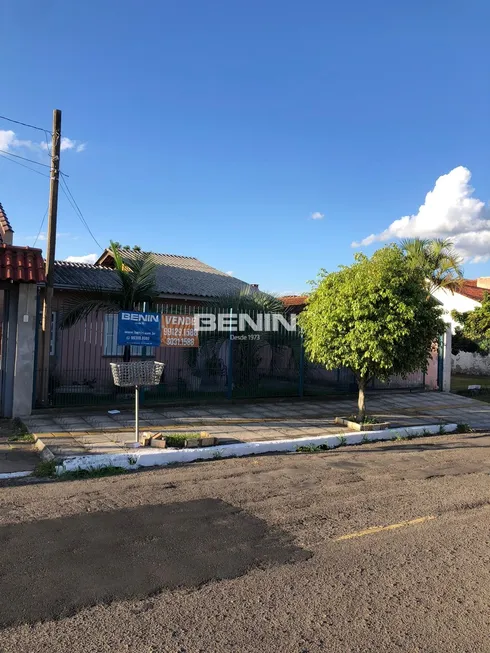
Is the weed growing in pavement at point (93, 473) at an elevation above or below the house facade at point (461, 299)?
below

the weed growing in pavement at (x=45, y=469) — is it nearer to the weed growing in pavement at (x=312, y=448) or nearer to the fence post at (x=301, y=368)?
the weed growing in pavement at (x=312, y=448)

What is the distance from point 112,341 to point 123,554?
9274 mm

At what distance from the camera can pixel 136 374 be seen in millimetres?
8438

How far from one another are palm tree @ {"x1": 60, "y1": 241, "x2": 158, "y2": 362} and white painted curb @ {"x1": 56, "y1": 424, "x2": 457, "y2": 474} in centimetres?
503

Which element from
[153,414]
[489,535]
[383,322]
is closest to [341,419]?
[383,322]

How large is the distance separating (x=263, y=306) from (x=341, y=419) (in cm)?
406

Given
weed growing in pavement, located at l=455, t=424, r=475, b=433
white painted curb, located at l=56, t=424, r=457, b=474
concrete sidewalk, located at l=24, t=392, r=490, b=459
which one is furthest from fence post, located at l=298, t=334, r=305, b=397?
weed growing in pavement, located at l=455, t=424, r=475, b=433

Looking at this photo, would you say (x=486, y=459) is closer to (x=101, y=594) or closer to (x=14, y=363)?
(x=101, y=594)

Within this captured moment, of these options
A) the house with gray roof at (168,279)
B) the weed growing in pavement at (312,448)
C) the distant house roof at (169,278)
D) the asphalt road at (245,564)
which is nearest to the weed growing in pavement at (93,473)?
the asphalt road at (245,564)

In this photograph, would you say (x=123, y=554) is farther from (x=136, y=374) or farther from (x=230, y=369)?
(x=230, y=369)

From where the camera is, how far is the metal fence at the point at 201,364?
12.2 metres

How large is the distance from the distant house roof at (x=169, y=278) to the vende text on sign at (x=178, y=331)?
2.57 metres

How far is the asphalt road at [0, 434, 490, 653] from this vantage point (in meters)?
3.23

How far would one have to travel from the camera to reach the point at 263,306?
45.6ft
